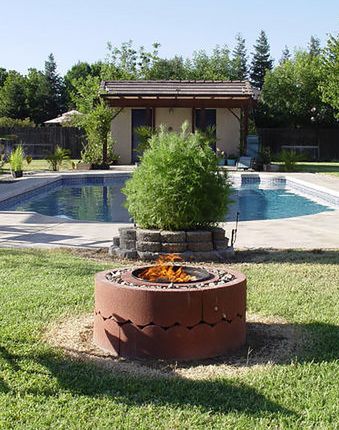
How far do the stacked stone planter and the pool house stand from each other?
66.2ft

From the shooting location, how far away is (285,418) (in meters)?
3.44

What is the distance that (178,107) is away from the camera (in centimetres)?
2952

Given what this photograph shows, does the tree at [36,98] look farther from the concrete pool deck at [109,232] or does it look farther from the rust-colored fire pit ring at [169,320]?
the rust-colored fire pit ring at [169,320]

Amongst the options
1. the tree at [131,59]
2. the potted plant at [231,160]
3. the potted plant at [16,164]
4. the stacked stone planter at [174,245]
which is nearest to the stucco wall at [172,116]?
the potted plant at [231,160]

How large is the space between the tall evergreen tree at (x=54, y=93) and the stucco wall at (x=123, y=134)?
23046mm

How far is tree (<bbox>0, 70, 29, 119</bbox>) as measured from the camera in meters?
49.8

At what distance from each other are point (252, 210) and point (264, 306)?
10.6 m

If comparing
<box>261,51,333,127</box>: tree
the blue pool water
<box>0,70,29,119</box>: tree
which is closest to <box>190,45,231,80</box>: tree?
<box>261,51,333,127</box>: tree

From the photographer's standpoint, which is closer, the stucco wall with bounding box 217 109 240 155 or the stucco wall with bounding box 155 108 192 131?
the stucco wall with bounding box 217 109 240 155

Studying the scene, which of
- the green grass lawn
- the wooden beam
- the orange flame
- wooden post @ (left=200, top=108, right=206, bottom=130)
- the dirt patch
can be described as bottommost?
the dirt patch

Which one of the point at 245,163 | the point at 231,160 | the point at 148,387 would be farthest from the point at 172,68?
the point at 148,387

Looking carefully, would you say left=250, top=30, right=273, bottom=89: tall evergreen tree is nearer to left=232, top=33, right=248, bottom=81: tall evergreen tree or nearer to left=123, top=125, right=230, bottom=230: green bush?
left=232, top=33, right=248, bottom=81: tall evergreen tree

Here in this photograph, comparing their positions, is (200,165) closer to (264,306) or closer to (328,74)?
(264,306)

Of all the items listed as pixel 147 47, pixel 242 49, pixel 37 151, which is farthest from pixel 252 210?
pixel 242 49
